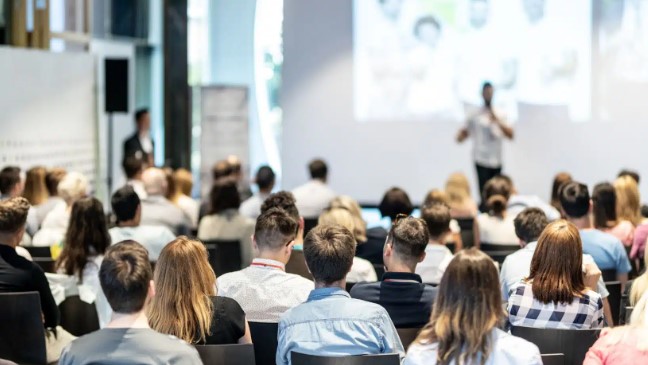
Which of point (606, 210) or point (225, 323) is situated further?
point (606, 210)

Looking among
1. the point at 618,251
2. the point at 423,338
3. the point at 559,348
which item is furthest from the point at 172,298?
the point at 618,251

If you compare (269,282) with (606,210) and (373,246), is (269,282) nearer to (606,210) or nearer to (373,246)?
(373,246)

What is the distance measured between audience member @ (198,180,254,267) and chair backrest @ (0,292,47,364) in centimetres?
277

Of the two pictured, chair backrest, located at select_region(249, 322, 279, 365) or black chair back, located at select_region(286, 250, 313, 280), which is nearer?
chair backrest, located at select_region(249, 322, 279, 365)

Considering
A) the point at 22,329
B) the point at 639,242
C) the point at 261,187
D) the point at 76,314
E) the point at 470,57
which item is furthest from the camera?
the point at 470,57

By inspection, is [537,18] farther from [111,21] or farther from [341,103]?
[111,21]

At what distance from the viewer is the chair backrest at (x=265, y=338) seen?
4.04m

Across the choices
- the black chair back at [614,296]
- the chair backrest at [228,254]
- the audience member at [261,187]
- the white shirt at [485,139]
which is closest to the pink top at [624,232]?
the black chair back at [614,296]

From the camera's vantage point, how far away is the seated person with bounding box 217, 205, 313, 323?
4230mm

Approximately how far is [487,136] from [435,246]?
557 cm

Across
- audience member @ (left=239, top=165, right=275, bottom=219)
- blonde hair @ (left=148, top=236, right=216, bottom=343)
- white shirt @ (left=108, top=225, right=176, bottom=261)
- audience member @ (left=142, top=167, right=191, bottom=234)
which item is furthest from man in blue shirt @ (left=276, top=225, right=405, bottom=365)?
audience member @ (left=239, top=165, right=275, bottom=219)

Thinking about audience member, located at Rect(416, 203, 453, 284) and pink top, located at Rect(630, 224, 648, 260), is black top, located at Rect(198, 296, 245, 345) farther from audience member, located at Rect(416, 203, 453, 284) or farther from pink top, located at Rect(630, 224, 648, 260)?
pink top, located at Rect(630, 224, 648, 260)

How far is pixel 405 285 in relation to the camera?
4066 millimetres

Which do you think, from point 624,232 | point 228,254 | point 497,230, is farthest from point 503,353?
point 497,230
